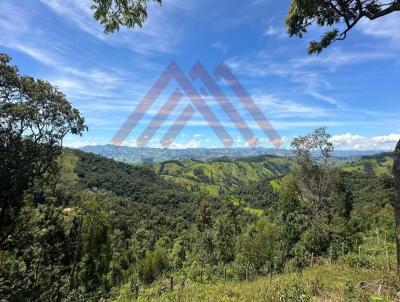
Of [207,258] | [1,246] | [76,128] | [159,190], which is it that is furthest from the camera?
[159,190]

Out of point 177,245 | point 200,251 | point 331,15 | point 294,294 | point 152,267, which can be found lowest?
point 152,267

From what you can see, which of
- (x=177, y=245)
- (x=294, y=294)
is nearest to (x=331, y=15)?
(x=294, y=294)

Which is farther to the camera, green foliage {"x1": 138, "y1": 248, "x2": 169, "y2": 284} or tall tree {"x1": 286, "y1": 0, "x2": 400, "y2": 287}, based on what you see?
green foliage {"x1": 138, "y1": 248, "x2": 169, "y2": 284}

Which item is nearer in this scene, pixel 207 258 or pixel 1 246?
pixel 1 246

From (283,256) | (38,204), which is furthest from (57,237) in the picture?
(283,256)

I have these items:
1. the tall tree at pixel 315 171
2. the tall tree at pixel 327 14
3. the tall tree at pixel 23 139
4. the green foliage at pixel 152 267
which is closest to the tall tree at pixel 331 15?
the tall tree at pixel 327 14

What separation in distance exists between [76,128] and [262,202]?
466ft

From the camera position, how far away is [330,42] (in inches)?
319

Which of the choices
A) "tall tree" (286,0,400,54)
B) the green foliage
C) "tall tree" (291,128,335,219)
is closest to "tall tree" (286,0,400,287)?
"tall tree" (286,0,400,54)

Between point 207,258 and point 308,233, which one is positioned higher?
point 308,233

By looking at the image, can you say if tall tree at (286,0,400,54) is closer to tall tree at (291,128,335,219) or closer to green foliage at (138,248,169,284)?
tall tree at (291,128,335,219)

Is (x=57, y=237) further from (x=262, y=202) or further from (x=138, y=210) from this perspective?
(x=262, y=202)

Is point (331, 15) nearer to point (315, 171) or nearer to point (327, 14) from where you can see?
point (327, 14)

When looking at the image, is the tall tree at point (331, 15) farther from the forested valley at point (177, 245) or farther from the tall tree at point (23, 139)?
the tall tree at point (23, 139)
